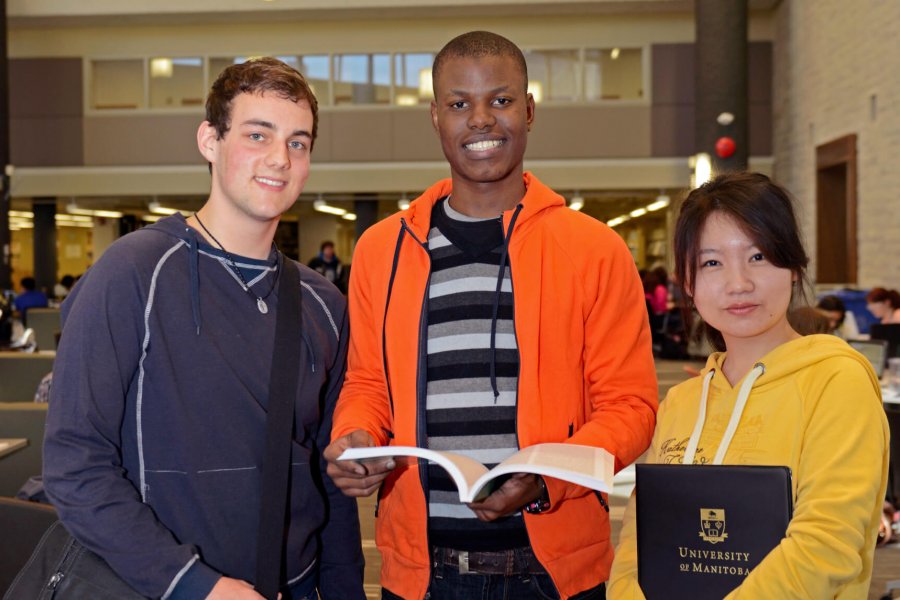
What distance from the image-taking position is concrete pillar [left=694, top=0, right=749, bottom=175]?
14.1 metres

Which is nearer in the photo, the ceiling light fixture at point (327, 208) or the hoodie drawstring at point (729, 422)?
the hoodie drawstring at point (729, 422)

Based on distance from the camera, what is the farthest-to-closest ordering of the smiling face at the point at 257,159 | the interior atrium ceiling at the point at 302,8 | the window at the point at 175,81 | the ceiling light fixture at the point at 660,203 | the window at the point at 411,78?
the window at the point at 175,81
the ceiling light fixture at the point at 660,203
the window at the point at 411,78
the interior atrium ceiling at the point at 302,8
the smiling face at the point at 257,159

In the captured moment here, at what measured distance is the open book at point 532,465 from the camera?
1.34 metres

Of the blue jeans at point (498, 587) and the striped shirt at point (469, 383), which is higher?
the striped shirt at point (469, 383)

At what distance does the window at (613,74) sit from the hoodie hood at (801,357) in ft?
50.8

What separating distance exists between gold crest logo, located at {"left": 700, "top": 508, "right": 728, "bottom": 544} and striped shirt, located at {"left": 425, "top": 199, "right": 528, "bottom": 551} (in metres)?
0.47

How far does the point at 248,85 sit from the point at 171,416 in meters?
0.64

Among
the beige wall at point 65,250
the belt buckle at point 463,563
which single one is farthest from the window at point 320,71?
the belt buckle at point 463,563

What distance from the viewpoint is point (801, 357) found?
5.04 feet

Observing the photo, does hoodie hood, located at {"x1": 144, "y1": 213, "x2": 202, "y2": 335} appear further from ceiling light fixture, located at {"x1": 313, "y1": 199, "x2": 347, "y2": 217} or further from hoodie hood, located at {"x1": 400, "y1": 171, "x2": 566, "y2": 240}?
ceiling light fixture, located at {"x1": 313, "y1": 199, "x2": 347, "y2": 217}

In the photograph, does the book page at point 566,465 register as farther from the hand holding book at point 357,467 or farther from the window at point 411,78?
the window at point 411,78

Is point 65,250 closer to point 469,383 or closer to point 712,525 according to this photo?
point 469,383

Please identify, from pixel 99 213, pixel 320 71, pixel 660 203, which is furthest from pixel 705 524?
pixel 99 213

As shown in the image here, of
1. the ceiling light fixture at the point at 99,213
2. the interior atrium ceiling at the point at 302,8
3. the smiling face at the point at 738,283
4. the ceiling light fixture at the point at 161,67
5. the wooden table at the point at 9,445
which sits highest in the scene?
the interior atrium ceiling at the point at 302,8
